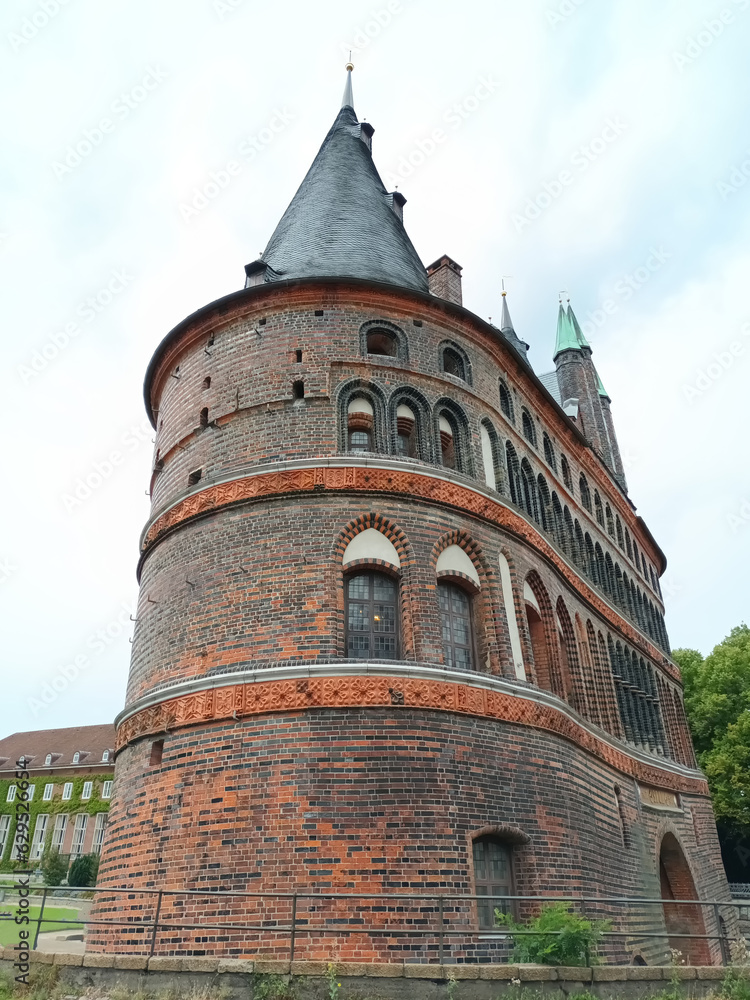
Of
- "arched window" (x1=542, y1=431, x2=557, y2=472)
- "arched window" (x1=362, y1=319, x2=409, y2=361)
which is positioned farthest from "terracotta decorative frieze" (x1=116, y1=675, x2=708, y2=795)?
"arched window" (x1=542, y1=431, x2=557, y2=472)

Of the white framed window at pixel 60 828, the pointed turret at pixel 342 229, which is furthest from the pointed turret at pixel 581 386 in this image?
the white framed window at pixel 60 828

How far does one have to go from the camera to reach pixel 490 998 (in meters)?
8.32

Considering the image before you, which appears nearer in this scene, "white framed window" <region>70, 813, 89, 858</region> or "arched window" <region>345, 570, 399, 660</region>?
"arched window" <region>345, 570, 399, 660</region>

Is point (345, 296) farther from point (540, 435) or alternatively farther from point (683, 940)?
point (683, 940)

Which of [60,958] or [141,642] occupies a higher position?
[141,642]

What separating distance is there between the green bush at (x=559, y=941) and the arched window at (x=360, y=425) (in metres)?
7.97

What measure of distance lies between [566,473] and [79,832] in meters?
48.7

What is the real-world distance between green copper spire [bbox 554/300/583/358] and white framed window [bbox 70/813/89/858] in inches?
1817

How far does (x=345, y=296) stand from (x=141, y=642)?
7465mm

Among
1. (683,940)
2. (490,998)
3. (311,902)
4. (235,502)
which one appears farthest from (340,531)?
(683,940)

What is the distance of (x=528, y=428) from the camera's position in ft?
63.1

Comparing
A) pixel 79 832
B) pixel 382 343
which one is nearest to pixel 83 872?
pixel 79 832

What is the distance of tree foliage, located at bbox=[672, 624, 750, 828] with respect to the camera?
32.2 m

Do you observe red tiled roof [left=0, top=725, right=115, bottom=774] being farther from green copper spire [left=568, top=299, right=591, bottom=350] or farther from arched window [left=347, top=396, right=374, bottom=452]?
arched window [left=347, top=396, right=374, bottom=452]
